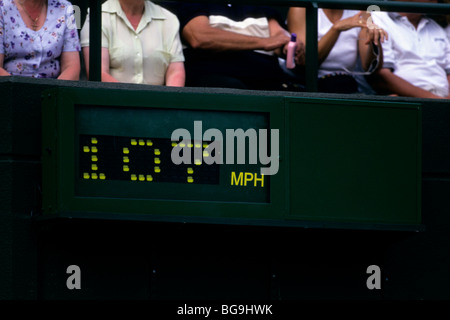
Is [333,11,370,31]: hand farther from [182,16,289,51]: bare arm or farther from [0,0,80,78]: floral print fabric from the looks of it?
[0,0,80,78]: floral print fabric

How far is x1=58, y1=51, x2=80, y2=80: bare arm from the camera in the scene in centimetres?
845

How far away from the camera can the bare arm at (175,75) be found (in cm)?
859

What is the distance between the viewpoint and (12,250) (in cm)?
811

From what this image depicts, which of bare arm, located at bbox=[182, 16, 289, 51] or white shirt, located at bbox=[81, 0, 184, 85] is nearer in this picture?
white shirt, located at bbox=[81, 0, 184, 85]

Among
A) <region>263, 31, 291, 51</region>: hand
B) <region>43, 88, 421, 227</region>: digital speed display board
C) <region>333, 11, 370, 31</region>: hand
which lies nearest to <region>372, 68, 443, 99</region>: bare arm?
<region>333, 11, 370, 31</region>: hand

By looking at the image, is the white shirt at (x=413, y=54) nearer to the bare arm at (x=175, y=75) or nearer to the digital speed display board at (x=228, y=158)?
the digital speed display board at (x=228, y=158)

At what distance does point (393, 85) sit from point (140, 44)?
5.26 feet

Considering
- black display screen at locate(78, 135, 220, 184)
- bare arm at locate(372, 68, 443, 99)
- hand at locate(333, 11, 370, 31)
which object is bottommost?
black display screen at locate(78, 135, 220, 184)

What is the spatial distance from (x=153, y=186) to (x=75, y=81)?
2.65ft

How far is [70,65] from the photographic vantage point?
27.8 ft

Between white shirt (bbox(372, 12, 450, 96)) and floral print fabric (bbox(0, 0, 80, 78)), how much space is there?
190 cm

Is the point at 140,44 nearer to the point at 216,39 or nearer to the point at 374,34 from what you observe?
the point at 216,39
